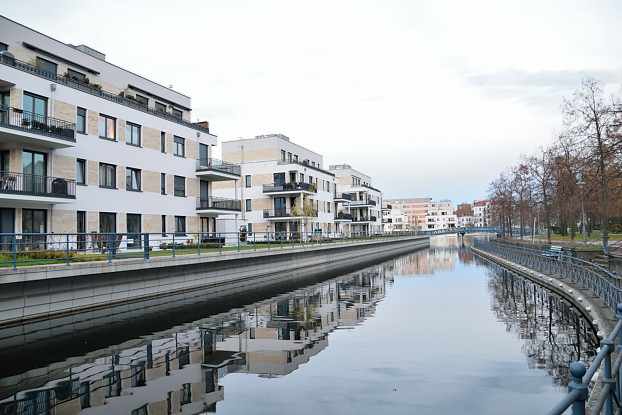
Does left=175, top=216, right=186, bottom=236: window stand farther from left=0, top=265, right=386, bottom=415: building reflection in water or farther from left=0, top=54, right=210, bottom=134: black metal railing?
left=0, top=265, right=386, bottom=415: building reflection in water

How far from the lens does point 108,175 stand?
2864 cm

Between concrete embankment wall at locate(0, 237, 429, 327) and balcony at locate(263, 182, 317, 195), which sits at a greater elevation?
balcony at locate(263, 182, 317, 195)

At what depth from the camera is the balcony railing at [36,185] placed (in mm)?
22000

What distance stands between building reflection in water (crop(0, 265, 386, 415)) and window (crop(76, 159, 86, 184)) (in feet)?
43.8

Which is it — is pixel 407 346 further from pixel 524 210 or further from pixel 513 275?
pixel 524 210

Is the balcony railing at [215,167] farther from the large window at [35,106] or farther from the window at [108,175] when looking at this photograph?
the large window at [35,106]

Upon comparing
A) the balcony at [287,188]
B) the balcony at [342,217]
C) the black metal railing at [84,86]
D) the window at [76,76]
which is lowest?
the balcony at [342,217]

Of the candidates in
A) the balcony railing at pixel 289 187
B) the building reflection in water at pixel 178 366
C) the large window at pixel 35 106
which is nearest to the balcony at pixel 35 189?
the large window at pixel 35 106

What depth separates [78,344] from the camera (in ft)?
43.6

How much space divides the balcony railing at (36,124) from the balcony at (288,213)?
28.5 metres

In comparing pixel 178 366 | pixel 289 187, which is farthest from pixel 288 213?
pixel 178 366

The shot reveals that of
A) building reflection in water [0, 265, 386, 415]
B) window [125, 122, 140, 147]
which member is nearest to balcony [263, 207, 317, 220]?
window [125, 122, 140, 147]

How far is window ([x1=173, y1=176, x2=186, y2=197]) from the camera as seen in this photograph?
34.7 metres

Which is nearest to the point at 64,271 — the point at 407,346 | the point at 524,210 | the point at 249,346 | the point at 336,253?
the point at 249,346
